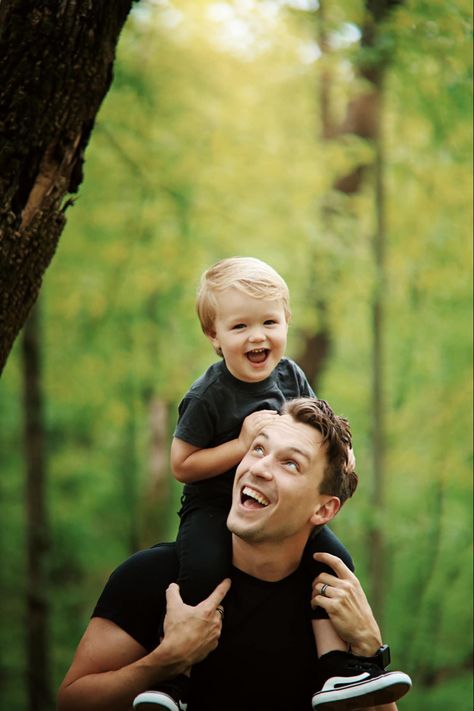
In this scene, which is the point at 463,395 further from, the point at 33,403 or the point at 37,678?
the point at 37,678

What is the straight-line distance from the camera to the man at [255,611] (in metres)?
Result: 2.61

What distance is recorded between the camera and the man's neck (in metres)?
2.78

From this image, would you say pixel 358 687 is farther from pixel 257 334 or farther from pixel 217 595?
pixel 257 334

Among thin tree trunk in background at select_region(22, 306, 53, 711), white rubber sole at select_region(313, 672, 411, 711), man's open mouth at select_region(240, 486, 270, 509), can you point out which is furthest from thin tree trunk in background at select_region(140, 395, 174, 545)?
white rubber sole at select_region(313, 672, 411, 711)

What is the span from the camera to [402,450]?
34.0ft

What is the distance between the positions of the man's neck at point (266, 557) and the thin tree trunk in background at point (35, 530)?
5272 millimetres

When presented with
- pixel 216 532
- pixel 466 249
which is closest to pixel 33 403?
pixel 466 249

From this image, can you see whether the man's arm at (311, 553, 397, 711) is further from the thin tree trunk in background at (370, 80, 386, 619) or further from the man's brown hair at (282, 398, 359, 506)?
the thin tree trunk in background at (370, 80, 386, 619)

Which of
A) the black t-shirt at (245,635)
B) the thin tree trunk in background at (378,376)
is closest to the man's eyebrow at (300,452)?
the black t-shirt at (245,635)

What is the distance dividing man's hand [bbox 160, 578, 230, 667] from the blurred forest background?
15.9ft

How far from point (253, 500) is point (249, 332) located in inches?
22.4

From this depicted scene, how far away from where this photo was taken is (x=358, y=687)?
245 cm

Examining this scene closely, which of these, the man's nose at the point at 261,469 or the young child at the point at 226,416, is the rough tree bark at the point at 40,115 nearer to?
the young child at the point at 226,416

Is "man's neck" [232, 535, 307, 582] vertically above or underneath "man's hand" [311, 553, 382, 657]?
above
